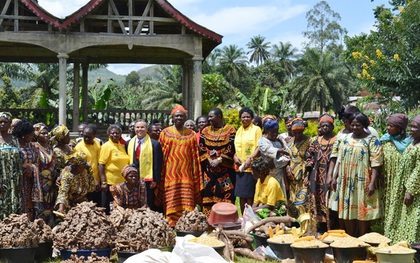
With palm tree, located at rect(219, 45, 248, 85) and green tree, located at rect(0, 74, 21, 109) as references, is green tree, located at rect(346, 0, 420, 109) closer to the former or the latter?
green tree, located at rect(0, 74, 21, 109)

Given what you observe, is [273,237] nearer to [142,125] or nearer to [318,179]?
[318,179]

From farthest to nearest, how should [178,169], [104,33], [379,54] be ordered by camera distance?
[379,54] → [104,33] → [178,169]

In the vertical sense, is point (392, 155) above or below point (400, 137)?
below

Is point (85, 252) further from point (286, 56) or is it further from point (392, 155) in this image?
point (286, 56)

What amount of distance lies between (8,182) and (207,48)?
11.0m

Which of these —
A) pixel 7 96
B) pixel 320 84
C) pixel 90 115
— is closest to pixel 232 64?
pixel 320 84

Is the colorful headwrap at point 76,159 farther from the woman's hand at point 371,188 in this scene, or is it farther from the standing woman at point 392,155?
the standing woman at point 392,155

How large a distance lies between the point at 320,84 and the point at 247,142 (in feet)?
147

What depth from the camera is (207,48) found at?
1700 centimetres

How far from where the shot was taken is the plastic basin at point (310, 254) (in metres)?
5.66

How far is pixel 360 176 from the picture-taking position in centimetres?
700

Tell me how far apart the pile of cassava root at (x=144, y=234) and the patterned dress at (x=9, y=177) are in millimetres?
1376

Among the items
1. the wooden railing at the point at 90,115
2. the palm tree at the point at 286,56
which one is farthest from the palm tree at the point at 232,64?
the wooden railing at the point at 90,115

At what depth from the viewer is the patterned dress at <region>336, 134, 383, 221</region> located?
6953 mm
